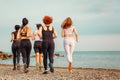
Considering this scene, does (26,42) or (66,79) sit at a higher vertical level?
(26,42)

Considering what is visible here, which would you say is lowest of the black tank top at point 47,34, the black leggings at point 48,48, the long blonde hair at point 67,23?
the black leggings at point 48,48

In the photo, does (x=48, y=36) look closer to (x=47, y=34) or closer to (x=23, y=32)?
(x=47, y=34)

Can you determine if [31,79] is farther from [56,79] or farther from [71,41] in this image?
[71,41]

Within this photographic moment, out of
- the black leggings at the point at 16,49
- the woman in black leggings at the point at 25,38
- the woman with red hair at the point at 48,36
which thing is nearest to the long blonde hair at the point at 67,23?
the woman with red hair at the point at 48,36

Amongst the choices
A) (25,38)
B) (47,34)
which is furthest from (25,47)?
(47,34)

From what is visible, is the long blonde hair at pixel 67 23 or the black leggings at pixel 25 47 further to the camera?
the black leggings at pixel 25 47

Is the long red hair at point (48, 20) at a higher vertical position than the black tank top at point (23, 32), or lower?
higher

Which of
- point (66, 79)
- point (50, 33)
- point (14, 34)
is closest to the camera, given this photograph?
point (66, 79)

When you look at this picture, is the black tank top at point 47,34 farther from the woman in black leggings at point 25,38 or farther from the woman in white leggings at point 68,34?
the woman in black leggings at point 25,38

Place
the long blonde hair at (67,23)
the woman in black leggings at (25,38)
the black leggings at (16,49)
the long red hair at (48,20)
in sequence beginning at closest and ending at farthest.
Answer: the long red hair at (48,20) < the long blonde hair at (67,23) < the woman in black leggings at (25,38) < the black leggings at (16,49)

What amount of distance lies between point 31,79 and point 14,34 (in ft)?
19.3

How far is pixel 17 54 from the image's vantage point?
22.0 metres

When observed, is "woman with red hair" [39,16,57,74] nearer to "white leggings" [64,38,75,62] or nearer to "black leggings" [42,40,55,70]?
"black leggings" [42,40,55,70]

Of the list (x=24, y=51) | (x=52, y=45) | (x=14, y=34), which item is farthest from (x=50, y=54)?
(x=14, y=34)
